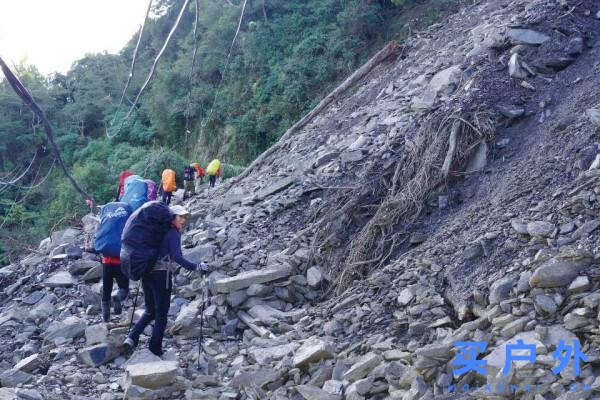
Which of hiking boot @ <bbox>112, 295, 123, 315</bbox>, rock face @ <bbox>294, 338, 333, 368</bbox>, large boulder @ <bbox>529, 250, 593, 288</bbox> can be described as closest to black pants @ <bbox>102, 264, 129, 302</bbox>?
hiking boot @ <bbox>112, 295, 123, 315</bbox>

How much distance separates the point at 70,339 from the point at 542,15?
7228 millimetres

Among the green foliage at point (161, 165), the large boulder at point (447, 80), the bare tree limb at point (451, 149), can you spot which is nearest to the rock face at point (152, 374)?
the bare tree limb at point (451, 149)

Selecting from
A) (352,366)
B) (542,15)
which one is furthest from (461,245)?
(542,15)

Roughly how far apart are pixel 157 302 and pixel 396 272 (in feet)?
7.04

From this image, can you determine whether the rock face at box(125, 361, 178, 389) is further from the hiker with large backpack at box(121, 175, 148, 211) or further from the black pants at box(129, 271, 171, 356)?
the hiker with large backpack at box(121, 175, 148, 211)

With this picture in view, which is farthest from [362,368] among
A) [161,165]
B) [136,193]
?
[161,165]

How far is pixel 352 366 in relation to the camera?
4.49 m

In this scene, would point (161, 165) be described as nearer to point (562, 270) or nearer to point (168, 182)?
point (168, 182)

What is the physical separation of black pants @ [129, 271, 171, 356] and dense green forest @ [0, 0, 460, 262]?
10056mm

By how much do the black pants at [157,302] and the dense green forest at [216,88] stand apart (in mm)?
10056

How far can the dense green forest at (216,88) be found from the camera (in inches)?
701

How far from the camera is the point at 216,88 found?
20.4m

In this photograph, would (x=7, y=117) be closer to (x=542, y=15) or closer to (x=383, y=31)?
(x=383, y=31)

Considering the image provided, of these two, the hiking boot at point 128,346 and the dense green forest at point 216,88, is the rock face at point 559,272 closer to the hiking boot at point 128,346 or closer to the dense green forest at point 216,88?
the hiking boot at point 128,346
